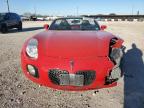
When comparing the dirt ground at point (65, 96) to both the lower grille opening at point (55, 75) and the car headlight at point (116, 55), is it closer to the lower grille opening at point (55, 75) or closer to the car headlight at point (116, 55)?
the lower grille opening at point (55, 75)

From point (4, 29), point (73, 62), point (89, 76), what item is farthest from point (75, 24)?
point (4, 29)

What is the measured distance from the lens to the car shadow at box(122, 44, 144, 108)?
425 cm

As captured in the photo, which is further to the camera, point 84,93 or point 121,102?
point 84,93

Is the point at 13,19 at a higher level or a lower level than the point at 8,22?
higher

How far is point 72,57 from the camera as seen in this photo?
4.31m

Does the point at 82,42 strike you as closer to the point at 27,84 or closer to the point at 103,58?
the point at 103,58

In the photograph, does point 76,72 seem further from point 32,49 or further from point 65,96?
point 32,49

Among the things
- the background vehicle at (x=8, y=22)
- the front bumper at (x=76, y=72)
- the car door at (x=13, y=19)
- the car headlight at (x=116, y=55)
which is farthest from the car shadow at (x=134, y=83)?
the car door at (x=13, y=19)

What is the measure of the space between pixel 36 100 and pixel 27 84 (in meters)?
0.95

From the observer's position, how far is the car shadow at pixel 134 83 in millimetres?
4254

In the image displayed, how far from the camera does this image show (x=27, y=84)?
5176 mm

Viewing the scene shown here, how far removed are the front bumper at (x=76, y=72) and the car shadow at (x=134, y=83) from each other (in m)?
0.55

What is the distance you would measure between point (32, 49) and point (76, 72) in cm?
107

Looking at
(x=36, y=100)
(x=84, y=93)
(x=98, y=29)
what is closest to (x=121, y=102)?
(x=84, y=93)
